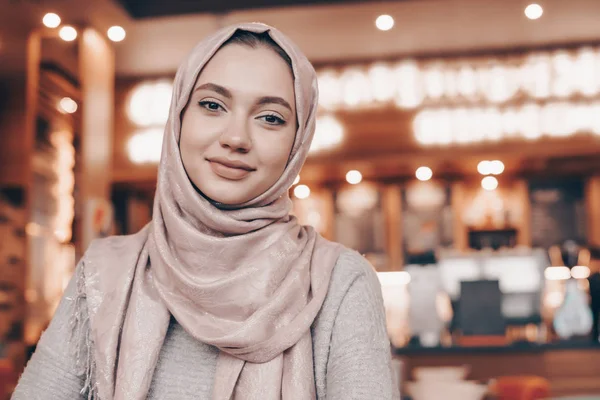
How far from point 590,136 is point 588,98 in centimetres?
35

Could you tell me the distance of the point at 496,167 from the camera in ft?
19.2

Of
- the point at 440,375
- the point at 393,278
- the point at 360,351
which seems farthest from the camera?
the point at 393,278

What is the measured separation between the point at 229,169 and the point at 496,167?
5244 mm

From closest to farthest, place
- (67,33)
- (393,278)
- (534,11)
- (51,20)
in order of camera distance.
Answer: (51,20) → (67,33) → (534,11) → (393,278)

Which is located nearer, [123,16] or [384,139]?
[123,16]

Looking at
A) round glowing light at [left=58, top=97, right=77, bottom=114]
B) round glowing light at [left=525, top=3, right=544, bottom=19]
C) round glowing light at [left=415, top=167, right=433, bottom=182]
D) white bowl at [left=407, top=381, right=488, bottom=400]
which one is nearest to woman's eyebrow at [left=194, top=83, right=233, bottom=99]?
white bowl at [left=407, top=381, right=488, bottom=400]

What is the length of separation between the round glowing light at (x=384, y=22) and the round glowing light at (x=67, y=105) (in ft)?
7.96

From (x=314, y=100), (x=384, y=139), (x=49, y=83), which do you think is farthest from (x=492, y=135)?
(x=314, y=100)

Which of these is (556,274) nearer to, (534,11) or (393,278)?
(393,278)

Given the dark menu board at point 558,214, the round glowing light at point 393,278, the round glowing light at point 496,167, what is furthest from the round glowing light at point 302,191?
the dark menu board at point 558,214

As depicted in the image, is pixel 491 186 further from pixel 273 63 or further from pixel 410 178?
pixel 273 63

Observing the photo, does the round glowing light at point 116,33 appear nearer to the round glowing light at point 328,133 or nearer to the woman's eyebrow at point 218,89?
the round glowing light at point 328,133

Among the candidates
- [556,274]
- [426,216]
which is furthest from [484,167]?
[556,274]

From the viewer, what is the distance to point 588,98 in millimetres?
5664
